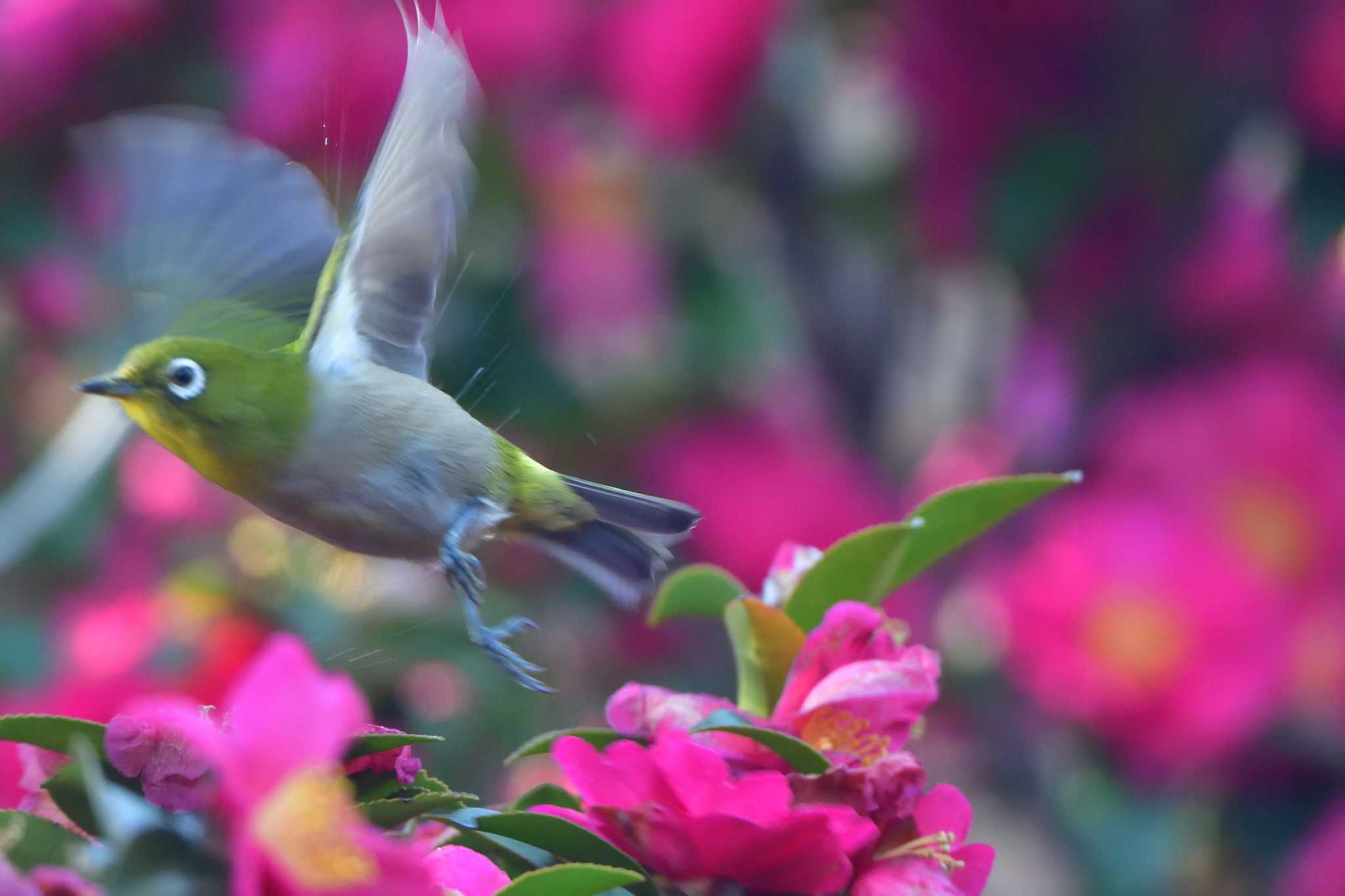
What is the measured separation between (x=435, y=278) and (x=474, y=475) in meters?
0.05

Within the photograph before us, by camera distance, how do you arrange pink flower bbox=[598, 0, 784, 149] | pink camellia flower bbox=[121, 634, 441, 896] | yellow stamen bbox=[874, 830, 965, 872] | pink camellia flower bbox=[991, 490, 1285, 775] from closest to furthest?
pink camellia flower bbox=[121, 634, 441, 896]
yellow stamen bbox=[874, 830, 965, 872]
pink camellia flower bbox=[991, 490, 1285, 775]
pink flower bbox=[598, 0, 784, 149]

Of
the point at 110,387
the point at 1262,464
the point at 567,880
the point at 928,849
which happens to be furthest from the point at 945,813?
the point at 1262,464

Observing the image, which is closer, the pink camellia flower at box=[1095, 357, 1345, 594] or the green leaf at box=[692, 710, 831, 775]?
the green leaf at box=[692, 710, 831, 775]

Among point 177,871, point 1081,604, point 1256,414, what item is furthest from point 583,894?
point 1256,414

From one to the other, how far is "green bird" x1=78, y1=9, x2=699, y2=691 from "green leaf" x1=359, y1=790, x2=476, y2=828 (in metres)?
0.03

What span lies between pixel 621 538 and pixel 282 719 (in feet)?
0.52

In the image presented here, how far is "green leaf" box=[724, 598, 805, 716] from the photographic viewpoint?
39 cm

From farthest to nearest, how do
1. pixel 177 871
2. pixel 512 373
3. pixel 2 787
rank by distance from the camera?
pixel 512 373 < pixel 2 787 < pixel 177 871

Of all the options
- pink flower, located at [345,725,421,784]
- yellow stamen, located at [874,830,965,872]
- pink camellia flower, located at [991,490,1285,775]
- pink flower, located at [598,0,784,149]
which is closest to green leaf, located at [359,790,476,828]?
pink flower, located at [345,725,421,784]

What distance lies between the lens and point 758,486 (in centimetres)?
116

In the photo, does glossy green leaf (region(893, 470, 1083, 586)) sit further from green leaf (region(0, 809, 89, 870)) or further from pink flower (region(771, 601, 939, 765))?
green leaf (region(0, 809, 89, 870))

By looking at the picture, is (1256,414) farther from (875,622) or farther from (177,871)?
(177,871)

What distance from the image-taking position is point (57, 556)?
1.16m

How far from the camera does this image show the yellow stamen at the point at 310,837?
0.24m
